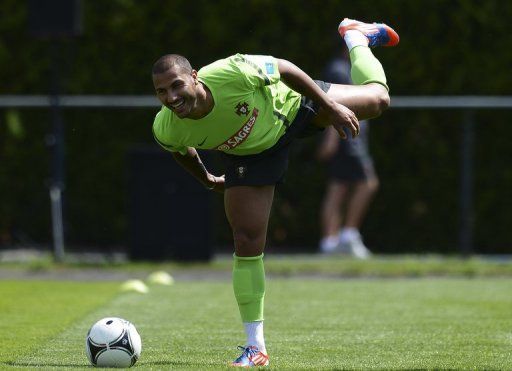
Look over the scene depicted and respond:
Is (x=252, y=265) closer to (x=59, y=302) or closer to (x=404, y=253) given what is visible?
(x=59, y=302)

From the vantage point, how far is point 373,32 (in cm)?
814

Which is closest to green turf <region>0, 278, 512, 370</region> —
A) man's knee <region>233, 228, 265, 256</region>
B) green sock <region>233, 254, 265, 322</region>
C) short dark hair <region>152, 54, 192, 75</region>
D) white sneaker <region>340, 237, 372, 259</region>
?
green sock <region>233, 254, 265, 322</region>

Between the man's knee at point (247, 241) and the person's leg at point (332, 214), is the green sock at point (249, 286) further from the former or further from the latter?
the person's leg at point (332, 214)

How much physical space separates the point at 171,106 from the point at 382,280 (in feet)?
20.2

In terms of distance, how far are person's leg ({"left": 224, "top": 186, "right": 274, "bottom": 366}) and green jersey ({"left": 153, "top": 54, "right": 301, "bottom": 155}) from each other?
28cm

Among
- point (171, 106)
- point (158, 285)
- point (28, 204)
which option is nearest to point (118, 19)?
point (28, 204)

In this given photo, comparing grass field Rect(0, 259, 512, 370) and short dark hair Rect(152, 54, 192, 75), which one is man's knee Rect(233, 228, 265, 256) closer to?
grass field Rect(0, 259, 512, 370)

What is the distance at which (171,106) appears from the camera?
21.0 feet

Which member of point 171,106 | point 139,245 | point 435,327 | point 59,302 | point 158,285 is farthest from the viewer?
point 139,245

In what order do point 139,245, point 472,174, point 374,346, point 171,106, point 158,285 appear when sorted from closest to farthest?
point 171,106
point 374,346
point 158,285
point 139,245
point 472,174

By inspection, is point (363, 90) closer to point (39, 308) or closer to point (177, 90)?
point (177, 90)

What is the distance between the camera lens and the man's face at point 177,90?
638 centimetres

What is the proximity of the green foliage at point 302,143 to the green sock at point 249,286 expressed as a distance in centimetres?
704

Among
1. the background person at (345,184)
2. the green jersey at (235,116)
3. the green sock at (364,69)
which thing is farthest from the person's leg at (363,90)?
the background person at (345,184)
